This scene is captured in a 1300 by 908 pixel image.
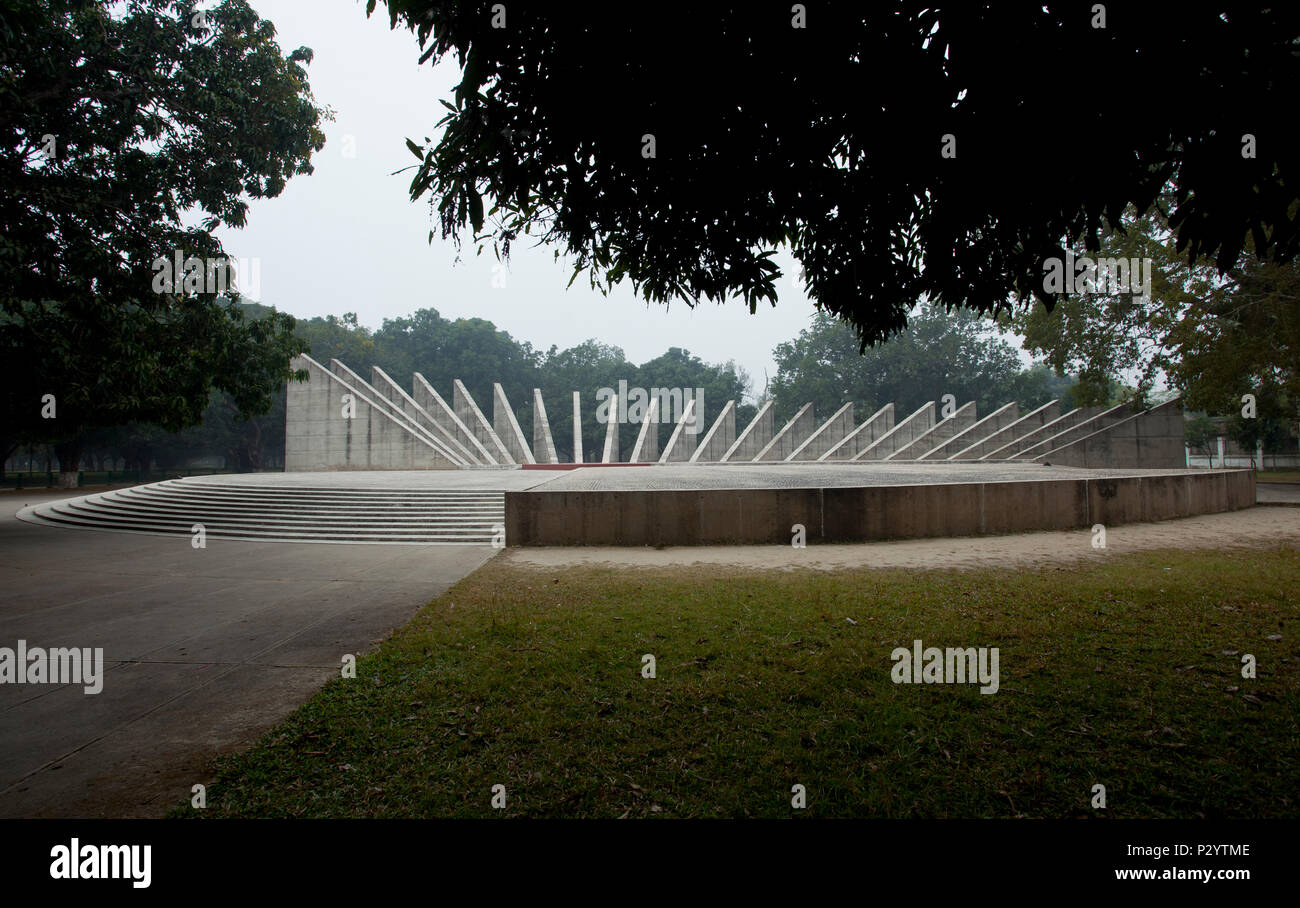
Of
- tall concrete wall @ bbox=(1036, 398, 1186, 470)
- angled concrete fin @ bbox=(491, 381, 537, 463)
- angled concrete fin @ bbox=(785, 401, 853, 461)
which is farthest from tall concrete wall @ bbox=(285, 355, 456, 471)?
tall concrete wall @ bbox=(1036, 398, 1186, 470)

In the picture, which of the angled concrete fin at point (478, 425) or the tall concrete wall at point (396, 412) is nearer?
the tall concrete wall at point (396, 412)

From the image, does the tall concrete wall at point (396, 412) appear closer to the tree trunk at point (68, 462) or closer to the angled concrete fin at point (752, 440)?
the tree trunk at point (68, 462)

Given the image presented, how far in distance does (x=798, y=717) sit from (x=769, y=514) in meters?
7.69

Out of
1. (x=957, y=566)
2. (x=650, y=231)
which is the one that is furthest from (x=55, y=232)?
(x=957, y=566)

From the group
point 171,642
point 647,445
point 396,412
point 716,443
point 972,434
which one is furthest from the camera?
point 647,445

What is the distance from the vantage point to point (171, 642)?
5.71 metres

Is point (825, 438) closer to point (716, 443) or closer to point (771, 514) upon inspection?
point (716, 443)

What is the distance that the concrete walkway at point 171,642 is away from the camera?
331cm

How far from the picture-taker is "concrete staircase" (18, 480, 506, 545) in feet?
42.8

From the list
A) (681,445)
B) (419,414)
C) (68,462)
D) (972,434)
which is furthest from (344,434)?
(972,434)

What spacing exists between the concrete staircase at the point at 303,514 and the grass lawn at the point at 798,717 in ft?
23.6

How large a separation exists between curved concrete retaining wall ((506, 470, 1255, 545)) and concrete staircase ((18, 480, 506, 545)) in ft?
6.86

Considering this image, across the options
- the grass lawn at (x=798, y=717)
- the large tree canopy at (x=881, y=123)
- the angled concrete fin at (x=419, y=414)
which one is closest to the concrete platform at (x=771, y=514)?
the grass lawn at (x=798, y=717)
